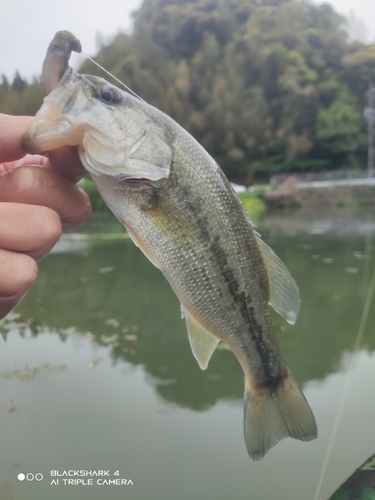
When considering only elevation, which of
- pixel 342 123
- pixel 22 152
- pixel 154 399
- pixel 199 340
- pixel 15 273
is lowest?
pixel 342 123

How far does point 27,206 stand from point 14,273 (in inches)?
3.7

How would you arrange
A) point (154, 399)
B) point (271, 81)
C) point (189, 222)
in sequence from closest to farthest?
point (189, 222) → point (154, 399) → point (271, 81)

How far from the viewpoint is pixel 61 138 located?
541 mm

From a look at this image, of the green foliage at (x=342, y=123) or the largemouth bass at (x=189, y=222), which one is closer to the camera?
the largemouth bass at (x=189, y=222)

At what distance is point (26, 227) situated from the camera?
1.79 ft

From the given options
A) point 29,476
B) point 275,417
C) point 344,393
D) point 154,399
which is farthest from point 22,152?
point 344,393

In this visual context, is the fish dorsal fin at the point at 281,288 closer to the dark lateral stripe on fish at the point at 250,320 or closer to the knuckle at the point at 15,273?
the dark lateral stripe on fish at the point at 250,320

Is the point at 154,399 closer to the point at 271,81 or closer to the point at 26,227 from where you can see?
the point at 26,227

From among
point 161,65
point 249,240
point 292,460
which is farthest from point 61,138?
point 161,65

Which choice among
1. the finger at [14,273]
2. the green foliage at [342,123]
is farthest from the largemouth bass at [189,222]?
the green foliage at [342,123]

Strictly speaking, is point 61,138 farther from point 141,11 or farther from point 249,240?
point 141,11

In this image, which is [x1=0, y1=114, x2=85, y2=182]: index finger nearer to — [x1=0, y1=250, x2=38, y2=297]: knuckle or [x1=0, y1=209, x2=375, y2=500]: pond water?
[x1=0, y1=250, x2=38, y2=297]: knuckle

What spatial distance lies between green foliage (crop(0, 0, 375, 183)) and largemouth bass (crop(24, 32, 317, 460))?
20.5 ft

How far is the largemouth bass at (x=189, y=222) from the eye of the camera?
0.56m
